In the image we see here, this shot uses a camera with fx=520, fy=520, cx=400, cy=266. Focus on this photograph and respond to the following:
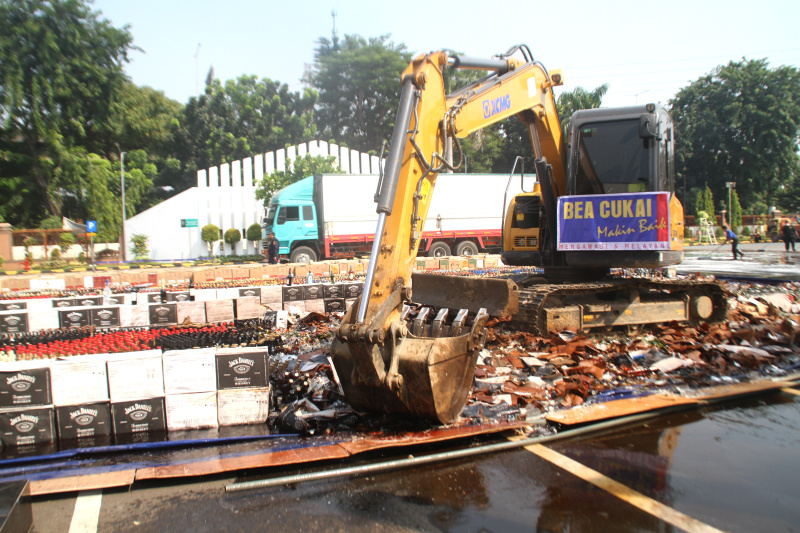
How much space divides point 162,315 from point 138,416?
4.02 metres

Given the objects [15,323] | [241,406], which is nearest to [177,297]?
[15,323]

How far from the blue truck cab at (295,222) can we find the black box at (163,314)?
14.5 metres

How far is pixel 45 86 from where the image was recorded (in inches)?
1305

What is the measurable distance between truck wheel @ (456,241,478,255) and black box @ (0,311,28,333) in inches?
781

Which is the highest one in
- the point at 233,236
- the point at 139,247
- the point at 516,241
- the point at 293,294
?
the point at 233,236

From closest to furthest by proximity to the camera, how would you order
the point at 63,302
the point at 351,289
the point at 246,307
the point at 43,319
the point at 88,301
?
the point at 43,319
the point at 246,307
the point at 63,302
the point at 88,301
the point at 351,289

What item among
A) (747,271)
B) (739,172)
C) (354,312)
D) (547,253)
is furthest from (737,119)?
(354,312)

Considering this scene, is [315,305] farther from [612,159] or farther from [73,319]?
[612,159]

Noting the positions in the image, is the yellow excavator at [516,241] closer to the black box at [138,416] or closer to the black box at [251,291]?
the black box at [138,416]

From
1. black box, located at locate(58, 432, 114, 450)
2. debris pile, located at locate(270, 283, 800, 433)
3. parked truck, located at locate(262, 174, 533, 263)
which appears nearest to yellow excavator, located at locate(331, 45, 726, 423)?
debris pile, located at locate(270, 283, 800, 433)

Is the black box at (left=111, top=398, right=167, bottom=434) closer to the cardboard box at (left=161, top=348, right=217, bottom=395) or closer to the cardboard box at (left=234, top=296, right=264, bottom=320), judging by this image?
the cardboard box at (left=161, top=348, right=217, bottom=395)

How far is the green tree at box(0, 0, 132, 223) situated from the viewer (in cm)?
3272

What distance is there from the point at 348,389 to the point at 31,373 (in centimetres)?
292

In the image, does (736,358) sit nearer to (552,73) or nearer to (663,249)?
(663,249)
